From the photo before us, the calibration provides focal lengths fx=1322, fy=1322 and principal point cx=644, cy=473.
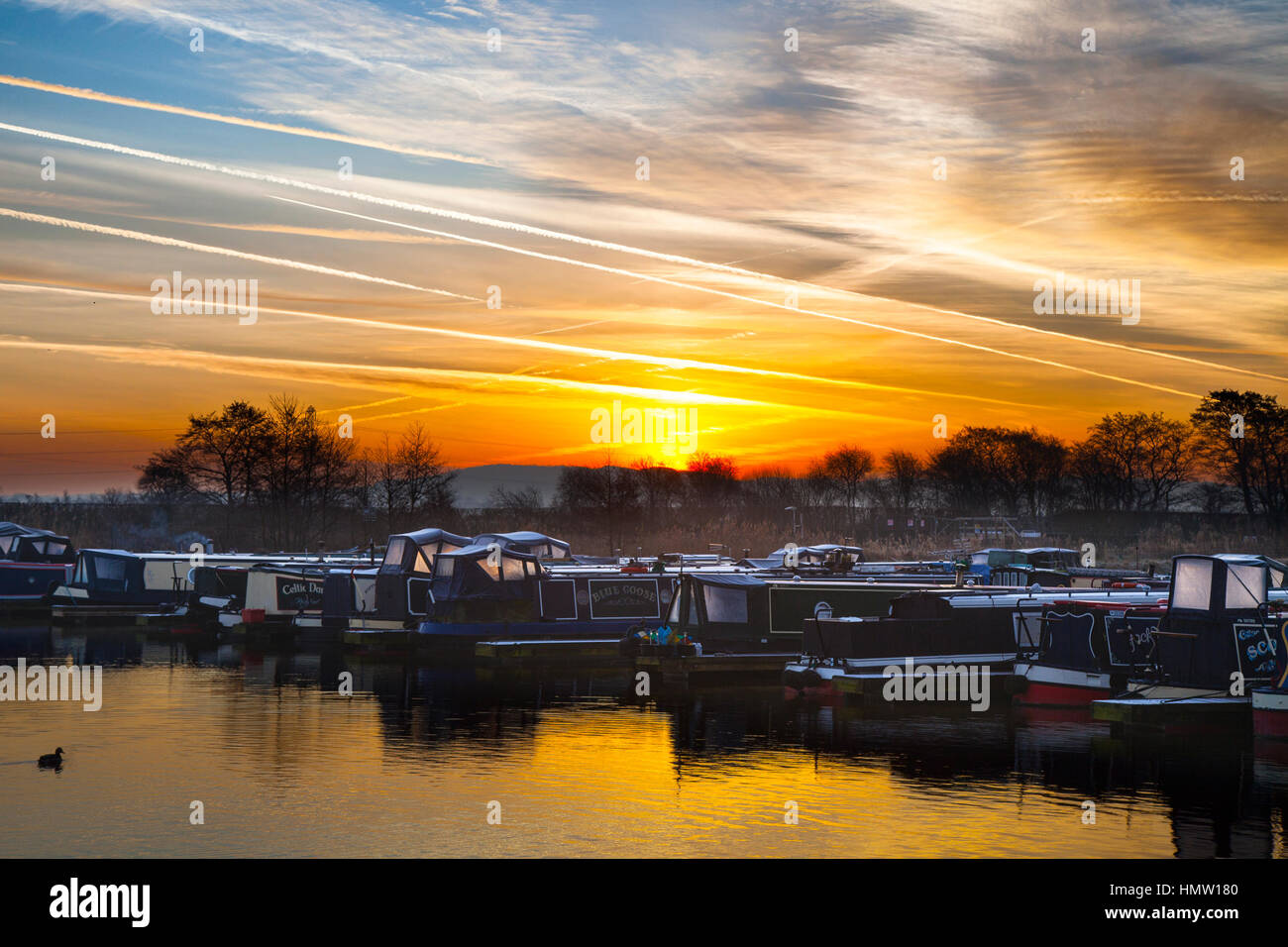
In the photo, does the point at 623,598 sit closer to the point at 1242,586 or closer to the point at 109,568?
the point at 1242,586

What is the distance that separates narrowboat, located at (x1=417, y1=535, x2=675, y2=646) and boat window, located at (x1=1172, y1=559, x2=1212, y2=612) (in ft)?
70.1

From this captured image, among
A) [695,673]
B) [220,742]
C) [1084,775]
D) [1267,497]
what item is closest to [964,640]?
[695,673]

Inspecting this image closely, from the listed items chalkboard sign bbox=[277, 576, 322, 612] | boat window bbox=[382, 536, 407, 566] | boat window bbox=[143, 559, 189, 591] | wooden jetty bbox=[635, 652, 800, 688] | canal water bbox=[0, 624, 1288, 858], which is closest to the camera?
canal water bbox=[0, 624, 1288, 858]

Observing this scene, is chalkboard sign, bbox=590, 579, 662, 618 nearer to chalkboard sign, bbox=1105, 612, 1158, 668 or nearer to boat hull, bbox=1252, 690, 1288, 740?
chalkboard sign, bbox=1105, 612, 1158, 668

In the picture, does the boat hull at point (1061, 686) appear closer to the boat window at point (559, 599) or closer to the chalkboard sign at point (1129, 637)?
the chalkboard sign at point (1129, 637)

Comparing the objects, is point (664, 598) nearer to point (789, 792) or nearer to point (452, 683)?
point (452, 683)

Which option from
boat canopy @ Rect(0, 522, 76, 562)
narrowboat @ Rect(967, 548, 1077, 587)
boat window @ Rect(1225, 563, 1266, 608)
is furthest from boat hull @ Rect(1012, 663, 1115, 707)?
boat canopy @ Rect(0, 522, 76, 562)

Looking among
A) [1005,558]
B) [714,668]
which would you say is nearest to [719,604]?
[714,668]

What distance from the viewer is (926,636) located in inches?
1524

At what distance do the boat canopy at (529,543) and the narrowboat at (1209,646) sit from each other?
26313 millimetres

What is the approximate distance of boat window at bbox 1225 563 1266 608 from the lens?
107 ft

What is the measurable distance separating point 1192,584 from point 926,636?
7.98 metres

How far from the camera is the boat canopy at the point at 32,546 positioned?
7662 centimetres
